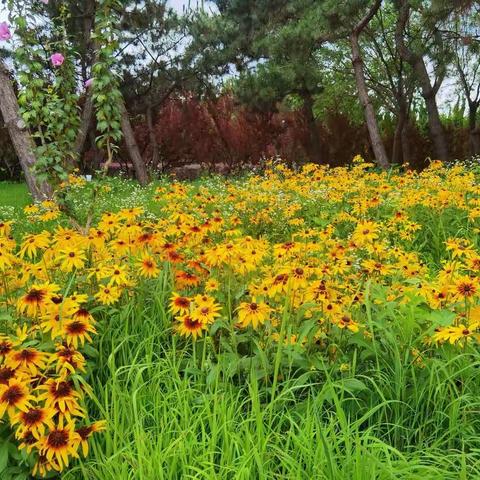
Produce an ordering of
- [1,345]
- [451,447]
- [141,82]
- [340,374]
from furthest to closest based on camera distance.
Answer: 1. [141,82]
2. [340,374]
3. [451,447]
4. [1,345]

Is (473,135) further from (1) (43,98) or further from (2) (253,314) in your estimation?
(2) (253,314)

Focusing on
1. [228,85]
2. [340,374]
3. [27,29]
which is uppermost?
[228,85]

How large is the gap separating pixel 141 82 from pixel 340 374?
53.5 feet

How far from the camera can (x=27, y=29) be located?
163 inches

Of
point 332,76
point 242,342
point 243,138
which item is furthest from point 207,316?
point 332,76

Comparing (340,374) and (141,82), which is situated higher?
(141,82)

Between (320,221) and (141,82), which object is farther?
(141,82)

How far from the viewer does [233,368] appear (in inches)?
75.2

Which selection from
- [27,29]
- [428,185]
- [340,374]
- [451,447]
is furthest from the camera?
[428,185]

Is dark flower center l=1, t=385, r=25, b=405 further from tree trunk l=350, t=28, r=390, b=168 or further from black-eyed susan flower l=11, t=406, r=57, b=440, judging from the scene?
tree trunk l=350, t=28, r=390, b=168

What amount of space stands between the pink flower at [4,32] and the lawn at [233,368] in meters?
2.02

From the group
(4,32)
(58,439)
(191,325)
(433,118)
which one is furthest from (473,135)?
(58,439)

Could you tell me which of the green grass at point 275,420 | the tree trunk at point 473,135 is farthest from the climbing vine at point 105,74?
the tree trunk at point 473,135

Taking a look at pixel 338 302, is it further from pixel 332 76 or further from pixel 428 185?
pixel 332 76
